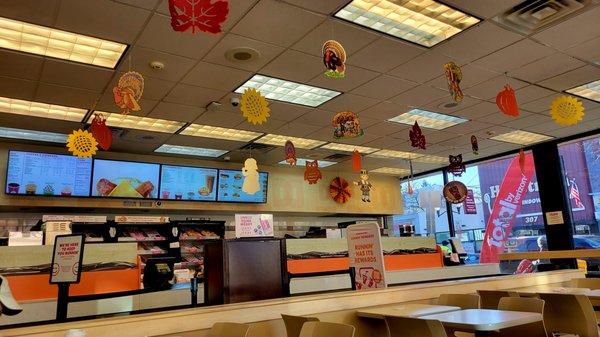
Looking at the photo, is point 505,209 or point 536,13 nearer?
point 536,13

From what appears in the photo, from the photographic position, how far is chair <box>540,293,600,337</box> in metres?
3.44

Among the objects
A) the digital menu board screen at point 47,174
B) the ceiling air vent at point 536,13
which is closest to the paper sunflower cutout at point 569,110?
the ceiling air vent at point 536,13

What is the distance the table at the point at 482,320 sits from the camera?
253cm

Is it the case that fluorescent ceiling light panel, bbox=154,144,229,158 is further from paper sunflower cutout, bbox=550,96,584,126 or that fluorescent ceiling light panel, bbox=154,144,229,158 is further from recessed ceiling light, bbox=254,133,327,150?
paper sunflower cutout, bbox=550,96,584,126

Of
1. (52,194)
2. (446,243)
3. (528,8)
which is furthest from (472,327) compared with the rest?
(446,243)

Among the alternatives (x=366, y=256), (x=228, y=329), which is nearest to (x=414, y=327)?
(x=228, y=329)

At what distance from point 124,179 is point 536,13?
662 centimetres

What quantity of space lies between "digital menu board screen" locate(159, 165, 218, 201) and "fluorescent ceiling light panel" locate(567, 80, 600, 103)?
6291mm

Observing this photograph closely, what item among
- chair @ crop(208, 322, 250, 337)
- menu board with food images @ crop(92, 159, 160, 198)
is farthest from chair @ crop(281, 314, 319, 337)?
menu board with food images @ crop(92, 159, 160, 198)

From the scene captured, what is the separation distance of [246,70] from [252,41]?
0.64 m

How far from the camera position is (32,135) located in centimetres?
674

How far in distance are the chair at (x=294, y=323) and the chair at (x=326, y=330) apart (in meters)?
0.23

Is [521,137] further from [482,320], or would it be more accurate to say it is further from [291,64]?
[482,320]

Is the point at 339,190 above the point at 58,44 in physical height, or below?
below
